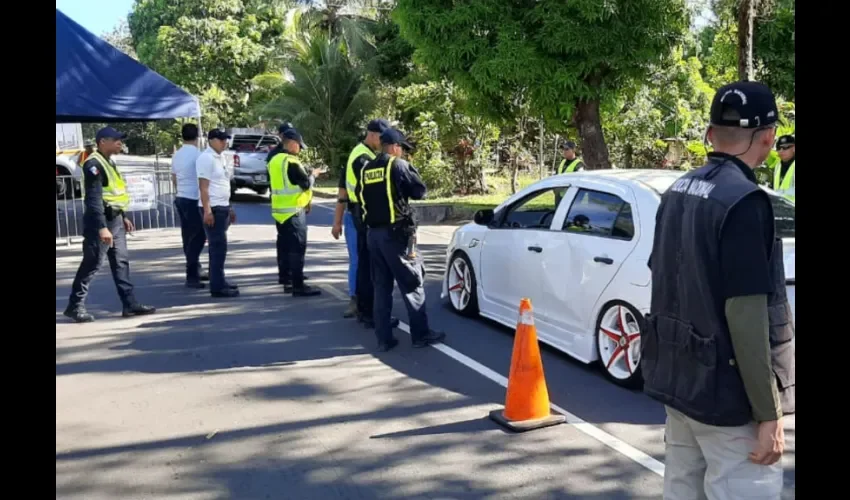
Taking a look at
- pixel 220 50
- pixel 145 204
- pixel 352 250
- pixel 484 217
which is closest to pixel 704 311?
pixel 484 217

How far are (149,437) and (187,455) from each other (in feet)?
1.48

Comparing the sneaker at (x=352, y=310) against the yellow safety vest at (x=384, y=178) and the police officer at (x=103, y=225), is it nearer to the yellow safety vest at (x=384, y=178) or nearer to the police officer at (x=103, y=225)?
the yellow safety vest at (x=384, y=178)

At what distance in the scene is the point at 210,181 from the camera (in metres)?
9.28

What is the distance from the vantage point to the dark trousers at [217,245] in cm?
923

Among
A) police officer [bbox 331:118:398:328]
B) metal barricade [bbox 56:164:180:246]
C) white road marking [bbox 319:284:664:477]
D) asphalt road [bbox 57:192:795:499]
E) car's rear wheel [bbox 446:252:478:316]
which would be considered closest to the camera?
asphalt road [bbox 57:192:795:499]

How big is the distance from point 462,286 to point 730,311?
5.61 m

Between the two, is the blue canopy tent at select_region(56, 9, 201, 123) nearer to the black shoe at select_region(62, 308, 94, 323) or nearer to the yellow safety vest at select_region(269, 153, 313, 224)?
the yellow safety vest at select_region(269, 153, 313, 224)

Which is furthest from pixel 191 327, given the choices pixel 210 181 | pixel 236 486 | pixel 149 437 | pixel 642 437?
pixel 642 437

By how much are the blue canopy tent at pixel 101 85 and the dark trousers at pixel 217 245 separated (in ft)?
10.2

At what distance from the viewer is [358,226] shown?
7.84 m

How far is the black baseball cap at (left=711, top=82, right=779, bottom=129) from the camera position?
270cm

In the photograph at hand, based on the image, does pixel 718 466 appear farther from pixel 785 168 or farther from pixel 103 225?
pixel 785 168

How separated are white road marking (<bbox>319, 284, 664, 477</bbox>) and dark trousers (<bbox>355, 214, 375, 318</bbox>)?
115 cm

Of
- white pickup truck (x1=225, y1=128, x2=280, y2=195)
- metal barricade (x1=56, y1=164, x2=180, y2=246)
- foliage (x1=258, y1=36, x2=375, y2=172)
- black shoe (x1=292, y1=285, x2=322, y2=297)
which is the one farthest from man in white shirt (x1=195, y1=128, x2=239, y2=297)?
foliage (x1=258, y1=36, x2=375, y2=172)
